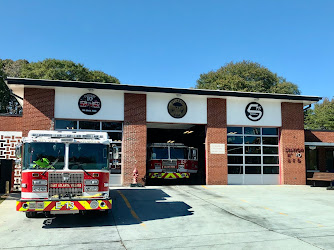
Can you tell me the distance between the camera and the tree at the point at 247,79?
4653 centimetres

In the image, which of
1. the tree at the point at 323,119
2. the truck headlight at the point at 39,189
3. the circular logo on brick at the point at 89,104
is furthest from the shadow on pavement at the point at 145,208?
the tree at the point at 323,119

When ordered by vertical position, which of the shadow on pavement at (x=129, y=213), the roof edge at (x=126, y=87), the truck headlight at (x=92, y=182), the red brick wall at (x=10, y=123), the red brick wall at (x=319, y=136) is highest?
the roof edge at (x=126, y=87)

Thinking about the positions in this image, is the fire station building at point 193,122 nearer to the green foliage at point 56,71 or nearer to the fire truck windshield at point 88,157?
the fire truck windshield at point 88,157

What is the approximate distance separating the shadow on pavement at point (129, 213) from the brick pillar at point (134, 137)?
353 centimetres

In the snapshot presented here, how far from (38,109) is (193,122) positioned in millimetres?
8905

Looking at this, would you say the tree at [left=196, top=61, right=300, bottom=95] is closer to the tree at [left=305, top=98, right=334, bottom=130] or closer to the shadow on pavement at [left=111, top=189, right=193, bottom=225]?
the tree at [left=305, top=98, right=334, bottom=130]

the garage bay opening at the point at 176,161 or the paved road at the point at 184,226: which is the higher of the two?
the garage bay opening at the point at 176,161

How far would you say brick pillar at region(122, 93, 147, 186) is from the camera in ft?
58.0

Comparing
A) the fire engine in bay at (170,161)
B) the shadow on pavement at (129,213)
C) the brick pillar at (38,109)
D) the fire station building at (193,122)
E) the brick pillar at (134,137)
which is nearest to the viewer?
the shadow on pavement at (129,213)

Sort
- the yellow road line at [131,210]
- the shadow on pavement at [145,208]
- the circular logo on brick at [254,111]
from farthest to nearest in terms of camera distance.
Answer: the circular logo on brick at [254,111], the shadow on pavement at [145,208], the yellow road line at [131,210]

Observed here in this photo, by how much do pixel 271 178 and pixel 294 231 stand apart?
12538 millimetres

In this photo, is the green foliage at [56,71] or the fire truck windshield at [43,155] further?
the green foliage at [56,71]

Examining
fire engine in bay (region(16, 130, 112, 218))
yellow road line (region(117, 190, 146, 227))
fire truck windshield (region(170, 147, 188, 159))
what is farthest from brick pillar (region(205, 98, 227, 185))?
fire engine in bay (region(16, 130, 112, 218))

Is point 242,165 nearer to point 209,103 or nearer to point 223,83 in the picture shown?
point 209,103
